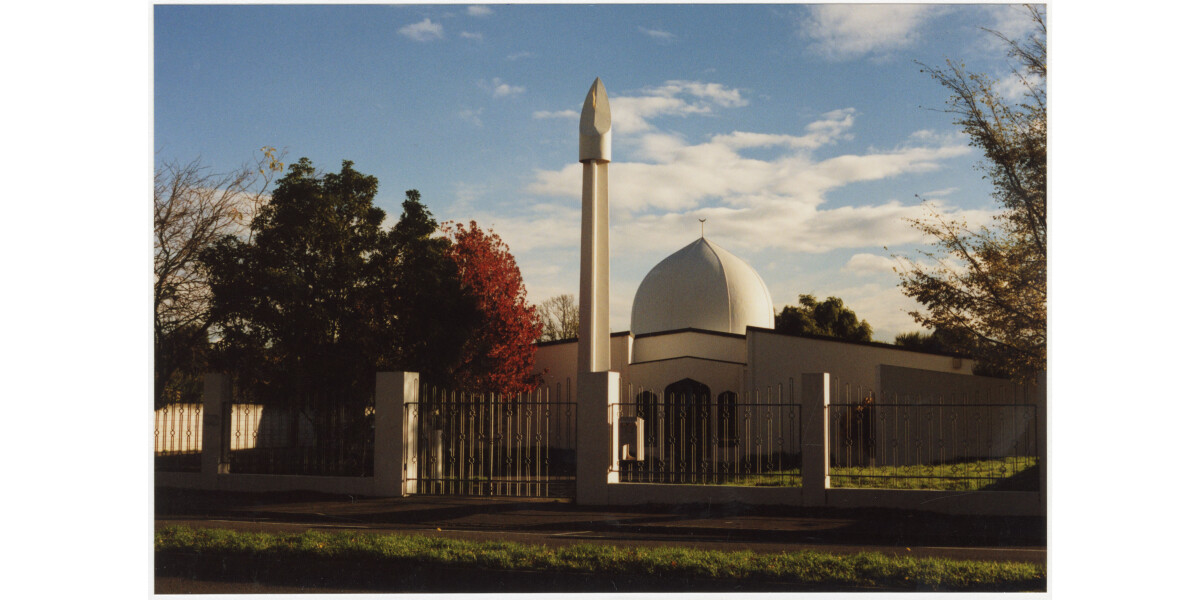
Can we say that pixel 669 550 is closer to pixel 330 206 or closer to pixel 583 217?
pixel 583 217

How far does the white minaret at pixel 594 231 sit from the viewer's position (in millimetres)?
16688

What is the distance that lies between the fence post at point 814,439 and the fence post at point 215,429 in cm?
927

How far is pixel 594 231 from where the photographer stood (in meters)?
16.9

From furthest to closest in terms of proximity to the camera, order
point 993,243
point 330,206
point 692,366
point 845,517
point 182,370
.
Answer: point 692,366, point 330,206, point 182,370, point 993,243, point 845,517

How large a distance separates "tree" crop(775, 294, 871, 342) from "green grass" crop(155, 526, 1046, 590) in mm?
26270

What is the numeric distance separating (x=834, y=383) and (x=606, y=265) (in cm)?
767

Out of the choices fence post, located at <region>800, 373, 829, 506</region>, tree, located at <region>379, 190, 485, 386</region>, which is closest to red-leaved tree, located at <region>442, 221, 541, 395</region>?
tree, located at <region>379, 190, 485, 386</region>

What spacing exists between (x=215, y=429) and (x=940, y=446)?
11414 millimetres

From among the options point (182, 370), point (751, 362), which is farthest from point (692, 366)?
point (182, 370)

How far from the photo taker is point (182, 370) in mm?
16625

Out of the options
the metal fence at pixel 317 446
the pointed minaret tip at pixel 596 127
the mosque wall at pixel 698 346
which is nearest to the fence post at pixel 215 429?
the metal fence at pixel 317 446

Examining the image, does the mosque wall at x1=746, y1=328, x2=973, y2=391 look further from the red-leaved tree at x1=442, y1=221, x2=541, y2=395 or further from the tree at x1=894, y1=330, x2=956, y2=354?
the red-leaved tree at x1=442, y1=221, x2=541, y2=395

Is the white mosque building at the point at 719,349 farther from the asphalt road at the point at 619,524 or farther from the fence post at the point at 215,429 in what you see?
the asphalt road at the point at 619,524

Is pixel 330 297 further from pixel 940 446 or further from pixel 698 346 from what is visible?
pixel 940 446
